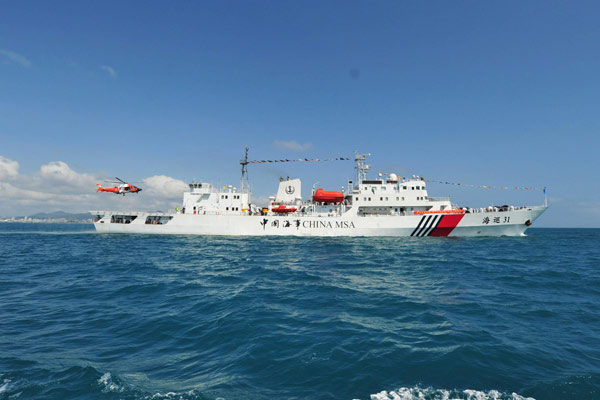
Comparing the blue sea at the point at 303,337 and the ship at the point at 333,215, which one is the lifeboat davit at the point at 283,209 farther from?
the blue sea at the point at 303,337

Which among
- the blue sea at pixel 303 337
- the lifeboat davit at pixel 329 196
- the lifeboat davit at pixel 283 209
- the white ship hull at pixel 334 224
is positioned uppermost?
the lifeboat davit at pixel 329 196

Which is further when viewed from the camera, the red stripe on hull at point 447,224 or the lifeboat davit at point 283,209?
the lifeboat davit at point 283,209

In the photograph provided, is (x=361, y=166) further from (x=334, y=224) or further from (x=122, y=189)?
(x=122, y=189)

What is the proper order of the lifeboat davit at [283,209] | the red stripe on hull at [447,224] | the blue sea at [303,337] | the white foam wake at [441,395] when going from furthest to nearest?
1. the lifeboat davit at [283,209]
2. the red stripe on hull at [447,224]
3. the blue sea at [303,337]
4. the white foam wake at [441,395]

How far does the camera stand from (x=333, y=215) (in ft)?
113

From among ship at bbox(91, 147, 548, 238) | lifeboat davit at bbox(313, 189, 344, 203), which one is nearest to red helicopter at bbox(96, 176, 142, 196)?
ship at bbox(91, 147, 548, 238)

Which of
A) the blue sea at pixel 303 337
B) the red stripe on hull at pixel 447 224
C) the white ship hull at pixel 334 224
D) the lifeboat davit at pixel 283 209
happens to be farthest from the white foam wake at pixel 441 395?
the lifeboat davit at pixel 283 209

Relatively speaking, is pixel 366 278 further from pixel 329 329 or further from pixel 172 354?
pixel 172 354

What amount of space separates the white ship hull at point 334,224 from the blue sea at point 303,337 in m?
19.2

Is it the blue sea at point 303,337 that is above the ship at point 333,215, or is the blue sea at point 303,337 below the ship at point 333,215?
below

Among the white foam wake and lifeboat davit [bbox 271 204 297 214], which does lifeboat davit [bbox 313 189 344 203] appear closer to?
lifeboat davit [bbox 271 204 297 214]

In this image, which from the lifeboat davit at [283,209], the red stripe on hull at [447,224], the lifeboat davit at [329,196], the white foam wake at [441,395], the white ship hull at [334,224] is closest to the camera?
the white foam wake at [441,395]

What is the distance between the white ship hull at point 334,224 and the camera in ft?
102

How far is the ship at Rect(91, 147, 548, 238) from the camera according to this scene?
31.2 m
